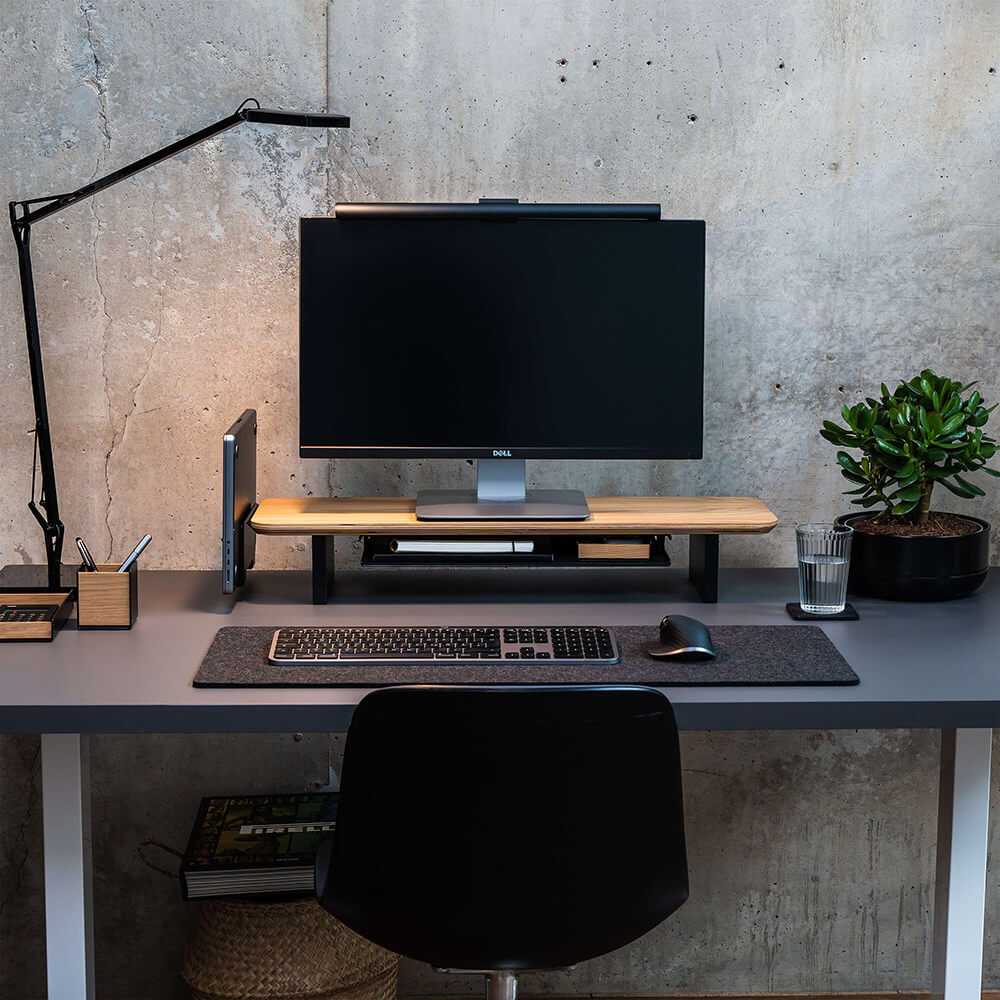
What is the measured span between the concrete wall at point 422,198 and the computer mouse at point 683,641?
0.61 m

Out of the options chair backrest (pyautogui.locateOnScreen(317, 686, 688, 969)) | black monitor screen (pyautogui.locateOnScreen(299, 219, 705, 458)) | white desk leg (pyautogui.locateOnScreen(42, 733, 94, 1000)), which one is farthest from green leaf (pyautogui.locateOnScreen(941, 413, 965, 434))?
white desk leg (pyautogui.locateOnScreen(42, 733, 94, 1000))

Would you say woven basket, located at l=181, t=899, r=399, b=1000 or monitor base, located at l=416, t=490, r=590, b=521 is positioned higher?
monitor base, located at l=416, t=490, r=590, b=521

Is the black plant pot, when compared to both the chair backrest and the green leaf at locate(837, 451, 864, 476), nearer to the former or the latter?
the green leaf at locate(837, 451, 864, 476)

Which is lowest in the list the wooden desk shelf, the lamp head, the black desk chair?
the black desk chair

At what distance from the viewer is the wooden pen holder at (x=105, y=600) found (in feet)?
5.67

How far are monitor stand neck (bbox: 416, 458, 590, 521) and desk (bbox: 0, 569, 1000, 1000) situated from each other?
0.50 feet

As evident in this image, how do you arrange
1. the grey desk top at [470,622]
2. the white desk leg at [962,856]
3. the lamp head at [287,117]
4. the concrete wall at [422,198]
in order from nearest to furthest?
the grey desk top at [470,622] → the white desk leg at [962,856] → the lamp head at [287,117] → the concrete wall at [422,198]

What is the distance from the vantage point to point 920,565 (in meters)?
1.89

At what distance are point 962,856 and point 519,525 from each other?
87 centimetres

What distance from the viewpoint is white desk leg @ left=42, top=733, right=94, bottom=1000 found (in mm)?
1632

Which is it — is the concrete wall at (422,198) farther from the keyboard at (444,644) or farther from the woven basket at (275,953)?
the keyboard at (444,644)

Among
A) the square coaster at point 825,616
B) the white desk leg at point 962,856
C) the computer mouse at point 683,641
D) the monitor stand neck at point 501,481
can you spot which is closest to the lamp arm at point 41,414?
the monitor stand neck at point 501,481

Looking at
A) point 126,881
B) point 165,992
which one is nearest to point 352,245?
point 126,881

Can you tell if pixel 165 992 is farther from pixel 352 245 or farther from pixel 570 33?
pixel 570 33
